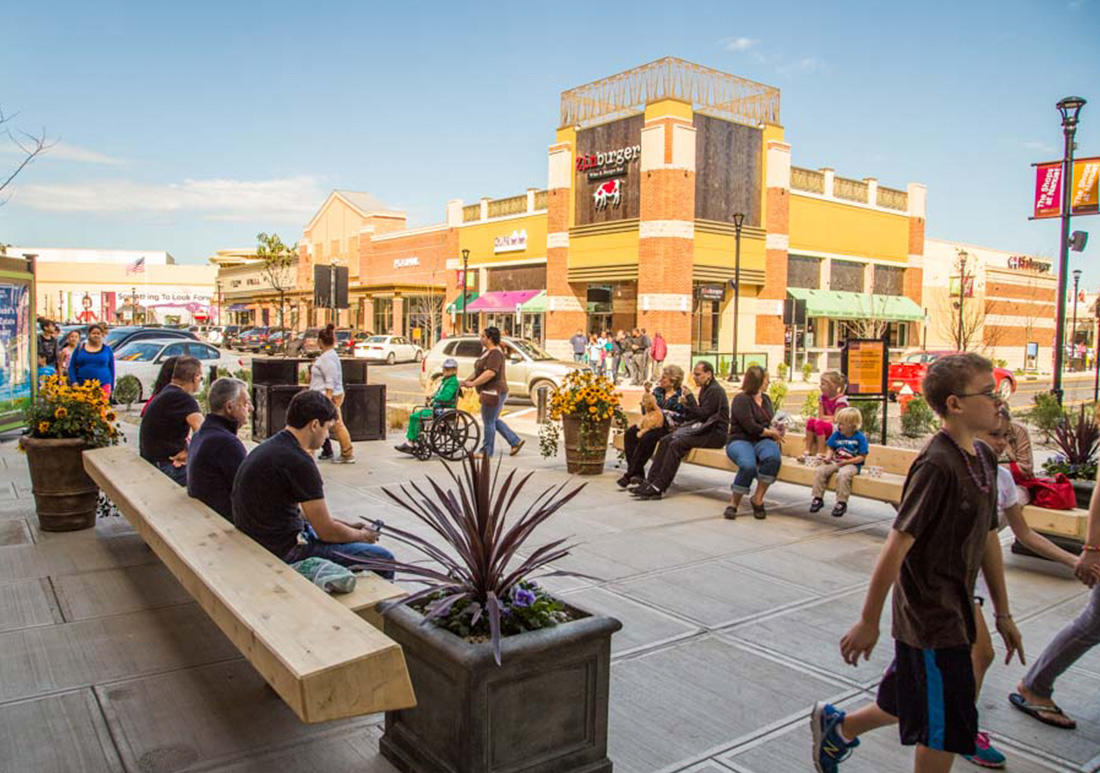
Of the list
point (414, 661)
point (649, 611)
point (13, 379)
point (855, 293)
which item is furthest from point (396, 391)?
point (855, 293)

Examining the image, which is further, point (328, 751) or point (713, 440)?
point (713, 440)

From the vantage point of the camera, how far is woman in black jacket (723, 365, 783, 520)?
8430mm

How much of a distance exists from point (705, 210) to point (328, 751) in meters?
34.5

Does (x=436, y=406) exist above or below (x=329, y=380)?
below

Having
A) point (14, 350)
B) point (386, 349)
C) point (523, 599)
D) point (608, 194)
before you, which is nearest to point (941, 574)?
point (523, 599)

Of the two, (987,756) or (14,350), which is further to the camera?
(14,350)

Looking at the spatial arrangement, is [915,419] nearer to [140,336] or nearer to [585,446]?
[585,446]

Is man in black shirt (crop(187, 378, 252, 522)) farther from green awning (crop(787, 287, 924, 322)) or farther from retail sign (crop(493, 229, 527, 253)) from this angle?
retail sign (crop(493, 229, 527, 253))

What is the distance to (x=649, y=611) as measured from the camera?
5.70m

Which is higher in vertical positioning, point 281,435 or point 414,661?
point 281,435

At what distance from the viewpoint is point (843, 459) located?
837 centimetres

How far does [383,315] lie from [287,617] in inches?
2264

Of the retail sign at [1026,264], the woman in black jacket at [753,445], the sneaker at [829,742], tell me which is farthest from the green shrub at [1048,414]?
the retail sign at [1026,264]

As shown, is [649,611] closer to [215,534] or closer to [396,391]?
[215,534]
